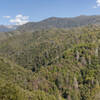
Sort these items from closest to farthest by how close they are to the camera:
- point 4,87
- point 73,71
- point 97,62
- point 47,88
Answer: point 4,87, point 47,88, point 73,71, point 97,62

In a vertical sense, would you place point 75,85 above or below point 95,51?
below

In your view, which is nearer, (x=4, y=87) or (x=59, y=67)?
(x=4, y=87)

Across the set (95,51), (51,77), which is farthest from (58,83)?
(95,51)

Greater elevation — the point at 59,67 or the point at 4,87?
the point at 4,87

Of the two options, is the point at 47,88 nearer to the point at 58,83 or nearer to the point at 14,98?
the point at 58,83

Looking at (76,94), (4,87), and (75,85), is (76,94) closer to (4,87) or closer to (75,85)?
(75,85)

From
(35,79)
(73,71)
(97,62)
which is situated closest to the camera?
(35,79)

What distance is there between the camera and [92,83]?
353 feet

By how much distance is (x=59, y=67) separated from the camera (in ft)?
392

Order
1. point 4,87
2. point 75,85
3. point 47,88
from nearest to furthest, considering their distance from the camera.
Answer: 1. point 4,87
2. point 47,88
3. point 75,85

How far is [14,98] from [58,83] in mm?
76254

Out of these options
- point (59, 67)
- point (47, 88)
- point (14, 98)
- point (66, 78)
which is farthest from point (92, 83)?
point (14, 98)

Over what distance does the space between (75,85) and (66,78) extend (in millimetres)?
8753

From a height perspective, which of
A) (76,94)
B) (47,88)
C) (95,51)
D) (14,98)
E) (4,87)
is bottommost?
(76,94)
